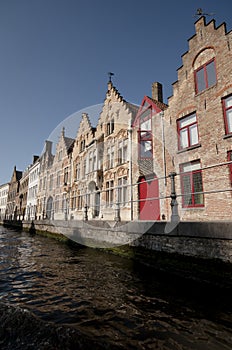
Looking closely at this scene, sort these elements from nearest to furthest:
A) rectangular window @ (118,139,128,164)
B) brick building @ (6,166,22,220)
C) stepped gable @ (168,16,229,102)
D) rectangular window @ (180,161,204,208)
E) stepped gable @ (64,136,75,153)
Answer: stepped gable @ (168,16,229,102) < rectangular window @ (180,161,204,208) < rectangular window @ (118,139,128,164) < stepped gable @ (64,136,75,153) < brick building @ (6,166,22,220)

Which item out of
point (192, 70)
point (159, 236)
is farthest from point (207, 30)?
point (159, 236)

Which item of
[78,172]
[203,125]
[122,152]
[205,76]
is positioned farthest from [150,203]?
[78,172]

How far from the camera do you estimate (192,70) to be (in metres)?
11.3

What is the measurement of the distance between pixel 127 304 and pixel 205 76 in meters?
11.3

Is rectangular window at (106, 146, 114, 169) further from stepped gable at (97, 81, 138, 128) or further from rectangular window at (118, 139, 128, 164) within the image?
stepped gable at (97, 81, 138, 128)

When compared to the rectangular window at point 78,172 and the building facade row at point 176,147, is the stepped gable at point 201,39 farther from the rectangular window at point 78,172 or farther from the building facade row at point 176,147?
the rectangular window at point 78,172

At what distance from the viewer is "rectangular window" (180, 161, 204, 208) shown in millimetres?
10125

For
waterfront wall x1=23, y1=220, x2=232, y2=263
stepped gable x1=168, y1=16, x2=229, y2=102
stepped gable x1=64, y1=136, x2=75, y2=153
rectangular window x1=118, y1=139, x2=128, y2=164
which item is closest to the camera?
waterfront wall x1=23, y1=220, x2=232, y2=263

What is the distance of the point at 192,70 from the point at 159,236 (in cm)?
991

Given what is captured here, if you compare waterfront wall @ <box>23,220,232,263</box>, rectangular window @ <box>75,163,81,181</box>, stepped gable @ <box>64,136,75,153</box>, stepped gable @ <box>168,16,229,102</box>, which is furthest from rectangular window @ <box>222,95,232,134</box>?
stepped gable @ <box>64,136,75,153</box>

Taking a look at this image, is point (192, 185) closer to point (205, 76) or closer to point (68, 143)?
point (205, 76)

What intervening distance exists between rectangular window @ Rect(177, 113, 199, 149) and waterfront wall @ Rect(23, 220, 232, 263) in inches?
252

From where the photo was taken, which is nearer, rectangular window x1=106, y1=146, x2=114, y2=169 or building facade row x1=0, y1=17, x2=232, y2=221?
building facade row x1=0, y1=17, x2=232, y2=221

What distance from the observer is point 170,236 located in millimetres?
5336
